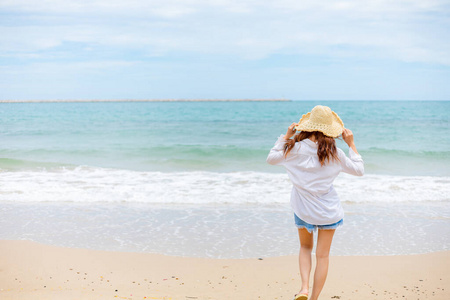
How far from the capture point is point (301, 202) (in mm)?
3055

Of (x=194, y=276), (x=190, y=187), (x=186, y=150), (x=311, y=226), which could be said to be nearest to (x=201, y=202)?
(x=190, y=187)

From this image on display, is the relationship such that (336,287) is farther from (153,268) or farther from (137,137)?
(137,137)

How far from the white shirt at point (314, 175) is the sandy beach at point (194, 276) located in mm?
1153

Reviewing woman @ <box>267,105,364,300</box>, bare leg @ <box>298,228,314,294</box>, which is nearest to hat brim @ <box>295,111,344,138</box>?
woman @ <box>267,105,364,300</box>

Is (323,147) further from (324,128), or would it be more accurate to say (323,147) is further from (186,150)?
(186,150)

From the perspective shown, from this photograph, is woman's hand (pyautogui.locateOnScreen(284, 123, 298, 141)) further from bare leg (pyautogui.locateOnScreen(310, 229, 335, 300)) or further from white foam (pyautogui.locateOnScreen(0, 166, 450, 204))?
white foam (pyautogui.locateOnScreen(0, 166, 450, 204))

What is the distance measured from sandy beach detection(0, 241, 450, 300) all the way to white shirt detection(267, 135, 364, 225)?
3.78 feet

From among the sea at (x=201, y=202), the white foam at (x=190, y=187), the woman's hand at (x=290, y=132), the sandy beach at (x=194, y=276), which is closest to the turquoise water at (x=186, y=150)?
the sea at (x=201, y=202)

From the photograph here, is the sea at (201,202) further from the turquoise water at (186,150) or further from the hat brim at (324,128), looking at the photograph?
the hat brim at (324,128)

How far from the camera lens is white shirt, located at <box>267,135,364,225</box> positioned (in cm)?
296

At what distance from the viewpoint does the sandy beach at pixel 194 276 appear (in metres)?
3.83

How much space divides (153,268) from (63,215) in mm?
2835

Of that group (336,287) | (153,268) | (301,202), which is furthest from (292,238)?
(301,202)

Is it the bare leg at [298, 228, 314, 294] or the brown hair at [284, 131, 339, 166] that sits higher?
the brown hair at [284, 131, 339, 166]
